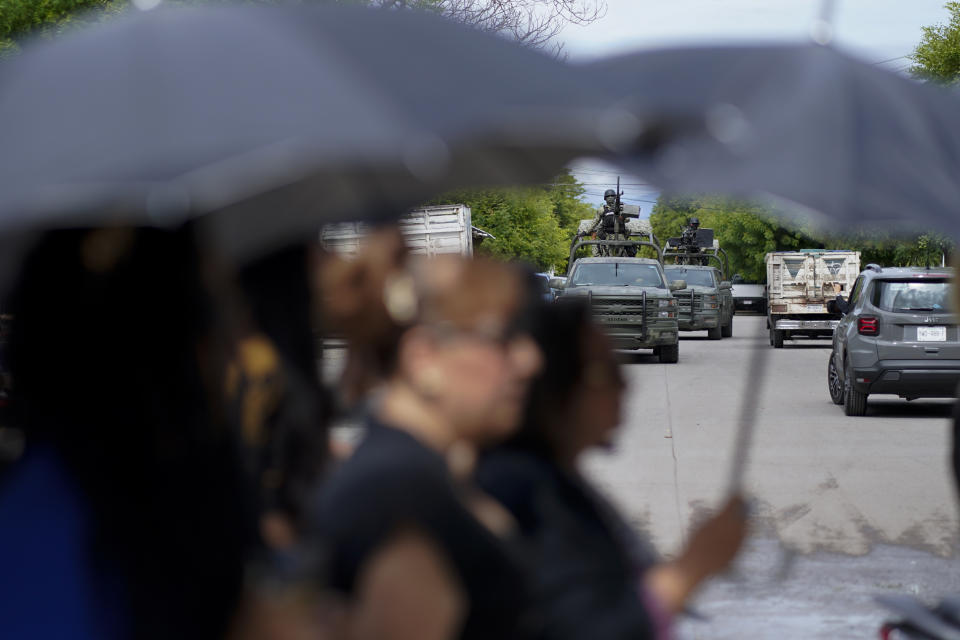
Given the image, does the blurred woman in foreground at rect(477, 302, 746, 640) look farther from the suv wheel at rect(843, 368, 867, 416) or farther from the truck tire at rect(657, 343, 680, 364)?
the truck tire at rect(657, 343, 680, 364)

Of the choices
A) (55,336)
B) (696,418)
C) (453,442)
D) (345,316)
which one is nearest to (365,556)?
(453,442)

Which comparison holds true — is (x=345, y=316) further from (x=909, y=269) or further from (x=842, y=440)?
(x=909, y=269)

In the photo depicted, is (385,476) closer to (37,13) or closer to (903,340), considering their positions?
(903,340)

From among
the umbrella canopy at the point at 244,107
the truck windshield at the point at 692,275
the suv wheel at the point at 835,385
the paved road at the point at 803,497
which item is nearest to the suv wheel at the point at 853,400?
the paved road at the point at 803,497

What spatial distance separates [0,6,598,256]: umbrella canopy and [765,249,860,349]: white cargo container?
1086 inches

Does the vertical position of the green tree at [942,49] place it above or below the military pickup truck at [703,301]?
above

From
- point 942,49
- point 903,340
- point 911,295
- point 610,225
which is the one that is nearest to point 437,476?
point 903,340

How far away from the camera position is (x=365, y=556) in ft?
6.06

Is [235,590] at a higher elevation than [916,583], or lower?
higher

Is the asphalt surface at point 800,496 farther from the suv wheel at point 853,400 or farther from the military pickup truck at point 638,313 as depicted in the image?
the military pickup truck at point 638,313

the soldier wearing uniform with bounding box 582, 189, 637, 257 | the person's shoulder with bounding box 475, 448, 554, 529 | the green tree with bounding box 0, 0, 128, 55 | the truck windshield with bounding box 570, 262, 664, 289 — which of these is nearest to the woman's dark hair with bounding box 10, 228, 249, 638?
the person's shoulder with bounding box 475, 448, 554, 529

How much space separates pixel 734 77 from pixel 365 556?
125 centimetres

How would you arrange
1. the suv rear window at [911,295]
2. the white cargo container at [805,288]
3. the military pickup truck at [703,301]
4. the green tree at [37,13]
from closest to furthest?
the suv rear window at [911,295] < the green tree at [37,13] < the white cargo container at [805,288] < the military pickup truck at [703,301]

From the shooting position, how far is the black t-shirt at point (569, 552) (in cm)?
228
